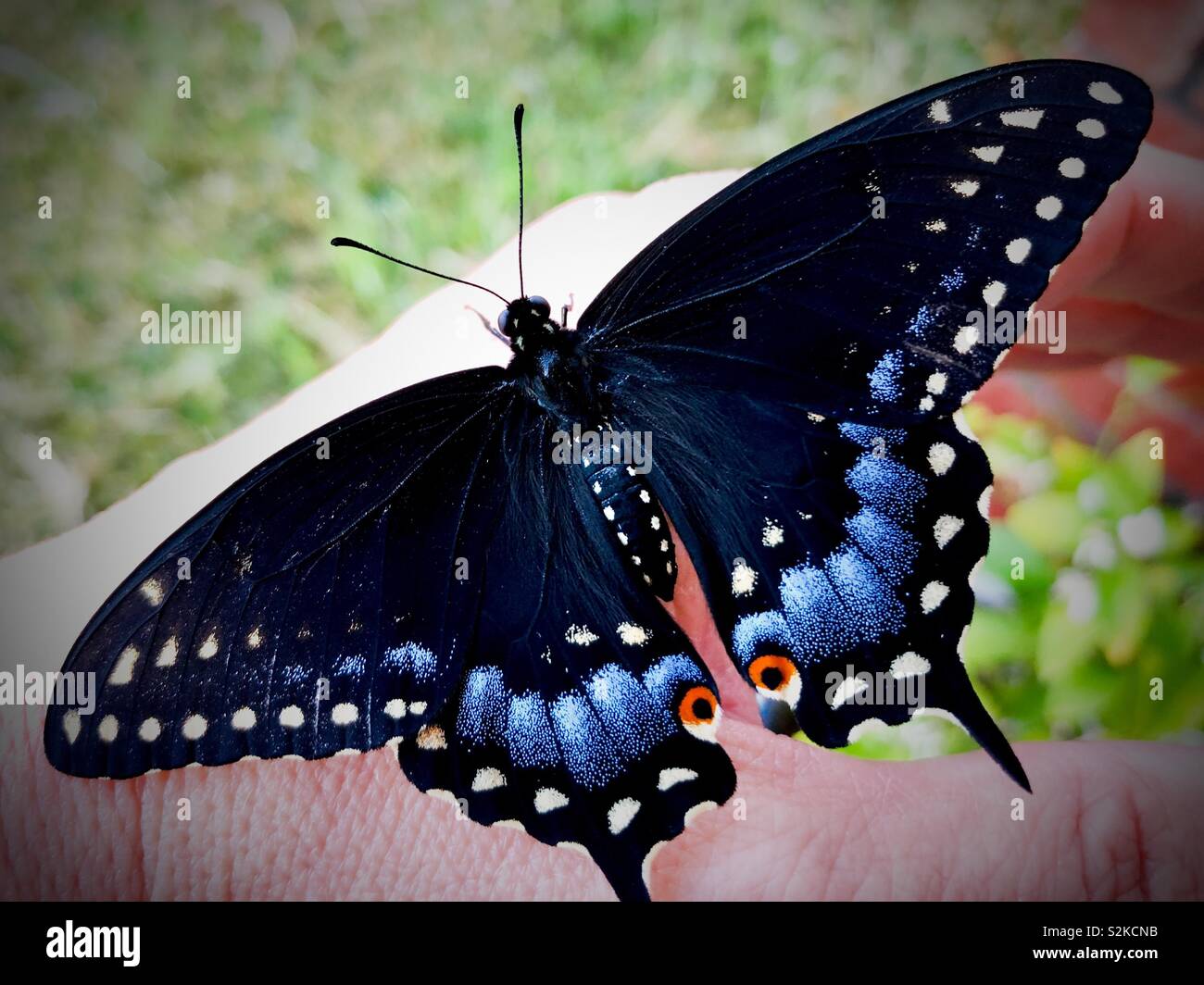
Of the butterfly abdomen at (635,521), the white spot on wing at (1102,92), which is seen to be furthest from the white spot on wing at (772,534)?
the white spot on wing at (1102,92)

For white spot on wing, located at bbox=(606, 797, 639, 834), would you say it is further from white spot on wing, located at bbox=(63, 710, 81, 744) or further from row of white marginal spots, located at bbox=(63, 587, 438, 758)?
white spot on wing, located at bbox=(63, 710, 81, 744)

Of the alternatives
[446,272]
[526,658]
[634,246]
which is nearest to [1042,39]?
[634,246]

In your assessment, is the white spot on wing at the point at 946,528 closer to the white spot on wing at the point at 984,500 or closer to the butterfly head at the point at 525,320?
the white spot on wing at the point at 984,500

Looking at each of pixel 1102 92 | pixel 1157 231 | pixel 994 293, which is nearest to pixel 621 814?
pixel 994 293

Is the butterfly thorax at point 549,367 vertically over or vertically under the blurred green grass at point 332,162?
under

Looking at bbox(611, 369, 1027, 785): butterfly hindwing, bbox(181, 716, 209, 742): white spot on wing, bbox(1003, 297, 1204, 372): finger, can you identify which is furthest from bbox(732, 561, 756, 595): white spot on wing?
bbox(1003, 297, 1204, 372): finger
